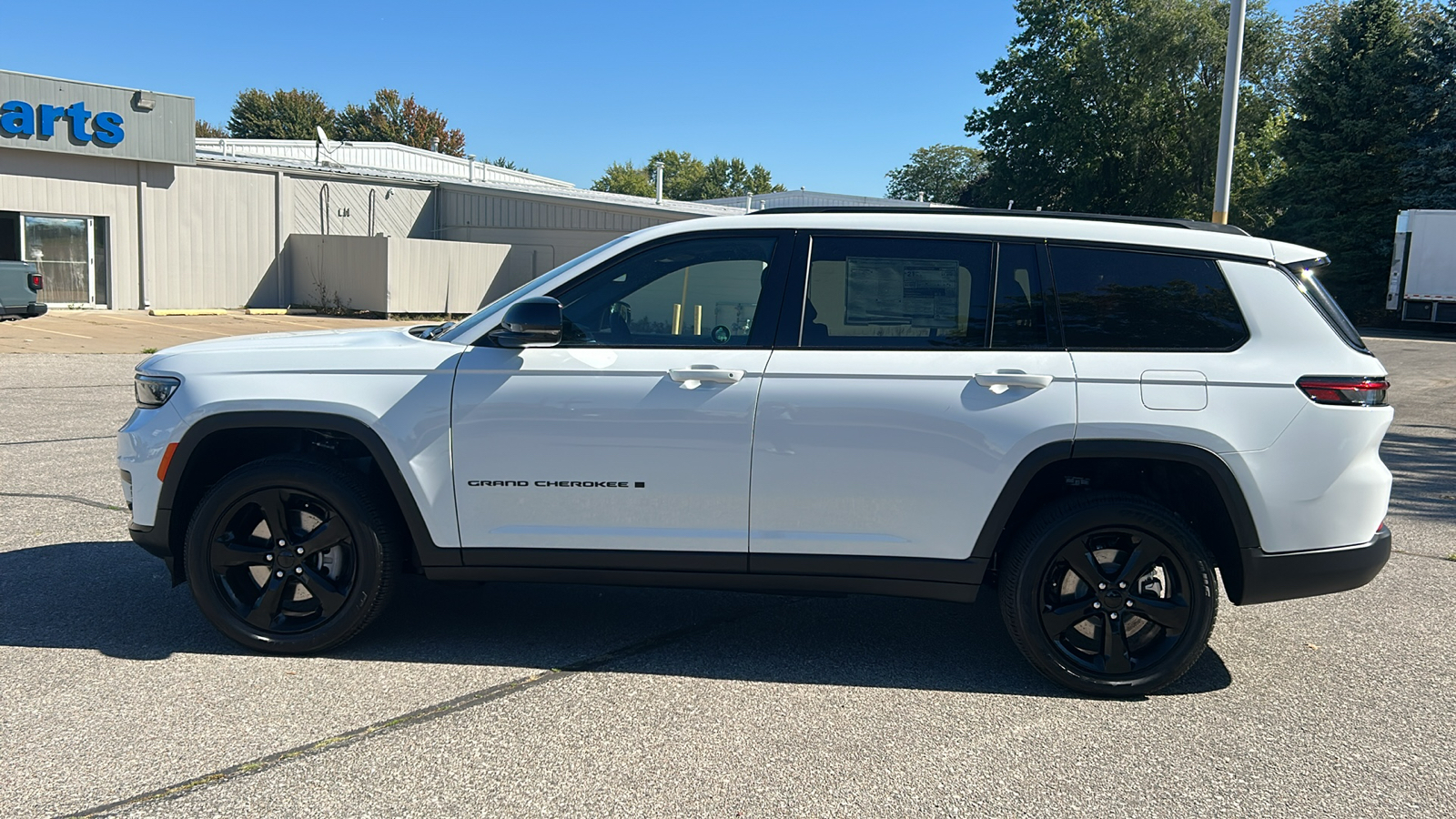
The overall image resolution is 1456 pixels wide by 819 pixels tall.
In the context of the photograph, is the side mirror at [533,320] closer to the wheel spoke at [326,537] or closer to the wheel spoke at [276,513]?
the wheel spoke at [326,537]

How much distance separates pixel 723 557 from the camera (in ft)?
14.0

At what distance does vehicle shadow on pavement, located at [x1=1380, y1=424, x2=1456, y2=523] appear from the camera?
25.8 feet

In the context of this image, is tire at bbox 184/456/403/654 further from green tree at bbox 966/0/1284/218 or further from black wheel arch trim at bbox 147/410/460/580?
green tree at bbox 966/0/1284/218

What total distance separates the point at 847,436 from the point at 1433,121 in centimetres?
3778

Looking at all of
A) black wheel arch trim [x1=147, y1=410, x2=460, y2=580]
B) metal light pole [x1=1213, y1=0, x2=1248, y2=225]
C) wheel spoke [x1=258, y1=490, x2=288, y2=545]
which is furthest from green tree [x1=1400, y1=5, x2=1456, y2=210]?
wheel spoke [x1=258, y1=490, x2=288, y2=545]

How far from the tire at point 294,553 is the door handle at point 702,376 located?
133 centimetres

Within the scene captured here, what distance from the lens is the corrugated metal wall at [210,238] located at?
89.5ft

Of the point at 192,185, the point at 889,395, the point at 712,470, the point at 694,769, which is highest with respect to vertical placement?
the point at 192,185

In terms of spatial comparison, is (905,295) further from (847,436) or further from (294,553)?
(294,553)

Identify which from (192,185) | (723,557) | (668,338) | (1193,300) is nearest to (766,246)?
(668,338)

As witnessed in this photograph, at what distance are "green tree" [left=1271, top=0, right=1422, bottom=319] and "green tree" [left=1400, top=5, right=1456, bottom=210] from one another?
24 centimetres

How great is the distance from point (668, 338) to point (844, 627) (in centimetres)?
162

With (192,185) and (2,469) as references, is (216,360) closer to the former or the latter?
(2,469)

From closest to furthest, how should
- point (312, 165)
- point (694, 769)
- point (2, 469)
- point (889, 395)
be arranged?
point (694, 769) < point (889, 395) < point (2, 469) < point (312, 165)
